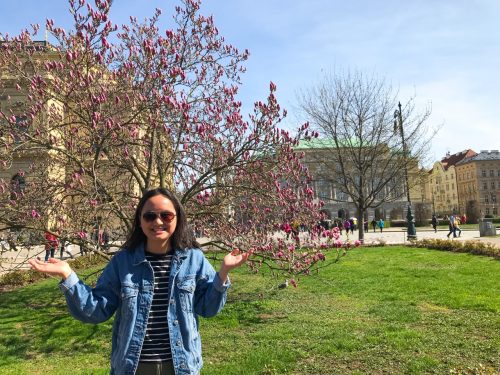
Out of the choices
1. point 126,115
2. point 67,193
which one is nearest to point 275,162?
point 126,115

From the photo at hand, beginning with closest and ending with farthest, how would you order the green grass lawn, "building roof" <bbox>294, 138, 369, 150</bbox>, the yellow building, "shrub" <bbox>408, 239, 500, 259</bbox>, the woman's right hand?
the woman's right hand → the green grass lawn → "shrub" <bbox>408, 239, 500, 259</bbox> → "building roof" <bbox>294, 138, 369, 150</bbox> → the yellow building

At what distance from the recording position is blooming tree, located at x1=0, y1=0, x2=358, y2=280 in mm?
6621

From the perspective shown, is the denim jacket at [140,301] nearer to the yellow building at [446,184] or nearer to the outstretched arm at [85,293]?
the outstretched arm at [85,293]

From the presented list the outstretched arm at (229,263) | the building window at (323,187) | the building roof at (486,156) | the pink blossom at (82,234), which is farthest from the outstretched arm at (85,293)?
the building roof at (486,156)

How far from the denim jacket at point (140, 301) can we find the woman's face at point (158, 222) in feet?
0.28

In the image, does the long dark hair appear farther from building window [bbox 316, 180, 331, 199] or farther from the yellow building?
the yellow building

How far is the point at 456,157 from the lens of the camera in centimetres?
11138

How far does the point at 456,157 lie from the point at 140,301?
12214 centimetres

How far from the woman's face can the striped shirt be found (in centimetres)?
12

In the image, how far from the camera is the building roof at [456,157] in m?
107

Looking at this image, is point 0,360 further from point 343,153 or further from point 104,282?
point 343,153

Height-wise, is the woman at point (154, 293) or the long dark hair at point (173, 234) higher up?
the long dark hair at point (173, 234)

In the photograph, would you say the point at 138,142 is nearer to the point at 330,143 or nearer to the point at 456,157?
the point at 330,143

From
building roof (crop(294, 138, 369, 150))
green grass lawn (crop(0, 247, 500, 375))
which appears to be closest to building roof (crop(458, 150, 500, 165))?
building roof (crop(294, 138, 369, 150))
